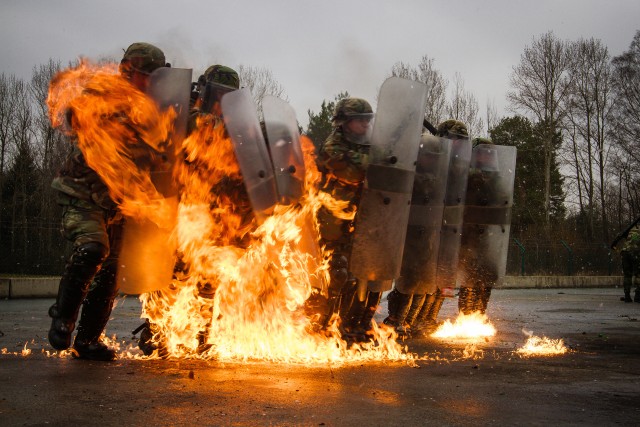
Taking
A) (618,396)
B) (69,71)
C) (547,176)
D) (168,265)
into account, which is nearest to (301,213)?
(168,265)

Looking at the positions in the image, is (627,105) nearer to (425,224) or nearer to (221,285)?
(425,224)

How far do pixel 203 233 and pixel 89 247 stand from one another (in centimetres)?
99

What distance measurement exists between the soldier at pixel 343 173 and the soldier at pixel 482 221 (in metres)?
2.06

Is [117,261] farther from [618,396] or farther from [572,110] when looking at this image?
[572,110]

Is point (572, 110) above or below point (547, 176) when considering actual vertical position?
above

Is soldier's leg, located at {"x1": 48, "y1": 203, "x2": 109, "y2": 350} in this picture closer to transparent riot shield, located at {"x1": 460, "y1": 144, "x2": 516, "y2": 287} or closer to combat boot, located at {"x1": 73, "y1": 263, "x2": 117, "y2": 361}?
combat boot, located at {"x1": 73, "y1": 263, "x2": 117, "y2": 361}

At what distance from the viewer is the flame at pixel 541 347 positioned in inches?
256

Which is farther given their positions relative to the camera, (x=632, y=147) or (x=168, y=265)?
(x=632, y=147)

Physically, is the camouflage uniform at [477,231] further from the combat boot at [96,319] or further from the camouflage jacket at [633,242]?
the camouflage jacket at [633,242]

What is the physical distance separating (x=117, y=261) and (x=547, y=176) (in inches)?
1359

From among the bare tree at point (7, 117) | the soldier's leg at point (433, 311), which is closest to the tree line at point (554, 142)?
the bare tree at point (7, 117)

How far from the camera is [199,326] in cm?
591

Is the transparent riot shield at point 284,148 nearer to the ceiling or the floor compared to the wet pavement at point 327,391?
nearer to the ceiling

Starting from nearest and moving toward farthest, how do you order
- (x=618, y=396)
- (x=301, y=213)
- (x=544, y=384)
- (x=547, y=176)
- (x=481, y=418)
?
(x=481, y=418) < (x=618, y=396) < (x=544, y=384) < (x=301, y=213) < (x=547, y=176)
